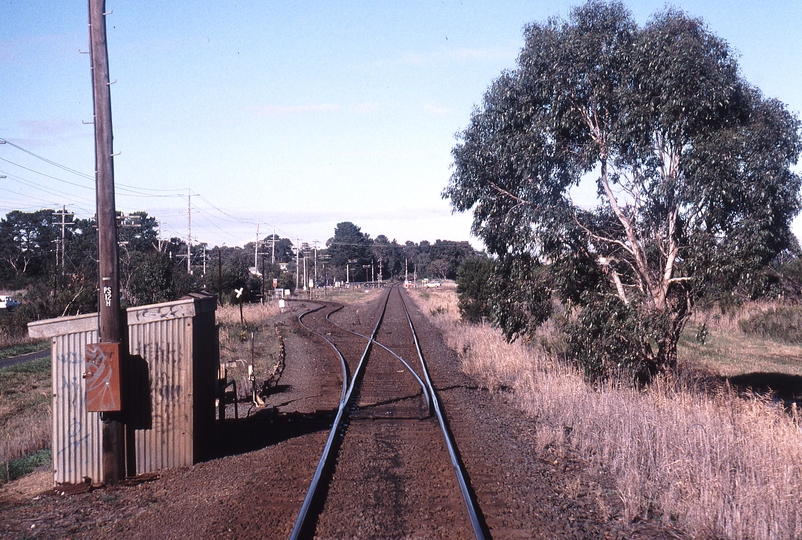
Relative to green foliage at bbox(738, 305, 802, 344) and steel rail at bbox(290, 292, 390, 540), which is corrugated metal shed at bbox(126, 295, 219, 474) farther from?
green foliage at bbox(738, 305, 802, 344)

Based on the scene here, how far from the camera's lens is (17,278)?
69000 millimetres

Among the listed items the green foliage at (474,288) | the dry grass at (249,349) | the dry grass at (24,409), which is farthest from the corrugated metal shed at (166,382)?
the green foliage at (474,288)

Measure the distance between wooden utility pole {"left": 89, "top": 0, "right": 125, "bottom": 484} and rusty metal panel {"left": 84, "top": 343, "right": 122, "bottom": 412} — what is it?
14 cm

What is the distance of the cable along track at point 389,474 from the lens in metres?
6.04

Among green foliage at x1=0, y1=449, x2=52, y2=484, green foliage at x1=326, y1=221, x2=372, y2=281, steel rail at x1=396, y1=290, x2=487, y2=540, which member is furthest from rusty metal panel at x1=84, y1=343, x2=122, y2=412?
green foliage at x1=326, y1=221, x2=372, y2=281

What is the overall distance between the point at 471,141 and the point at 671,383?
21.5 feet

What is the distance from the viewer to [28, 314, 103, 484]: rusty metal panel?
24.6 feet

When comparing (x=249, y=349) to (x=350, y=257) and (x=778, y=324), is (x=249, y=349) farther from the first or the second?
(x=350, y=257)

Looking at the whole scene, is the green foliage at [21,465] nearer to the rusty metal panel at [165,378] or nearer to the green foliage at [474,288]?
the rusty metal panel at [165,378]

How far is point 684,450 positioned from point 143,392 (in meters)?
6.37

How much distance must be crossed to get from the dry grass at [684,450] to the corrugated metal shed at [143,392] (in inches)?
188

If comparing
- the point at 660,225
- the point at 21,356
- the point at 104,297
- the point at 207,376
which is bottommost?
the point at 21,356

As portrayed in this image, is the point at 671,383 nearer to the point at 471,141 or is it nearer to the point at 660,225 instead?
the point at 660,225

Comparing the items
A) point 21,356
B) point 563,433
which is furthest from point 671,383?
point 21,356
